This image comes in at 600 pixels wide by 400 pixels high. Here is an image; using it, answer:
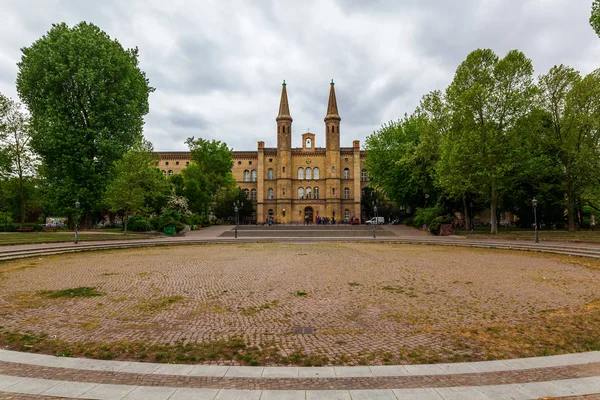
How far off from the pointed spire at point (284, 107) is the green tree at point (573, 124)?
130 feet

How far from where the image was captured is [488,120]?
27953 mm

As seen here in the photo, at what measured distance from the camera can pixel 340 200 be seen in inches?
2408

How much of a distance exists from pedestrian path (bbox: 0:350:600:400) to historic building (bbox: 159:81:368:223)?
182ft

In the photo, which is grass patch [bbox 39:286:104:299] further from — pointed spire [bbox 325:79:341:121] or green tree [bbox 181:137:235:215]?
pointed spire [bbox 325:79:341:121]

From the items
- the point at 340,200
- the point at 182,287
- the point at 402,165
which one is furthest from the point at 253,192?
the point at 182,287

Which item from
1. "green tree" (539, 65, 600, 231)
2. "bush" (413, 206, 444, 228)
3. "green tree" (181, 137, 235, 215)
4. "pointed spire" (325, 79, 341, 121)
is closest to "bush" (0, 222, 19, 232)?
"green tree" (181, 137, 235, 215)

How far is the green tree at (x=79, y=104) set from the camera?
27.0 m

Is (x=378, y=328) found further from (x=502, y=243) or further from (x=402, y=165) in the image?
(x=402, y=165)

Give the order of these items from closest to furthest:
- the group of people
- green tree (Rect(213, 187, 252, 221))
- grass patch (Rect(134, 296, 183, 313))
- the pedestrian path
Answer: the pedestrian path → grass patch (Rect(134, 296, 183, 313)) → green tree (Rect(213, 187, 252, 221)) → the group of people

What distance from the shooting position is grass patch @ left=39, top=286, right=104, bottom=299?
8.90 meters

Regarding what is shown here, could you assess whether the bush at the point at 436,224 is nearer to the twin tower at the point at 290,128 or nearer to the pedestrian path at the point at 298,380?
the pedestrian path at the point at 298,380

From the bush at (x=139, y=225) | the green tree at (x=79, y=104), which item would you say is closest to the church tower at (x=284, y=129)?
the green tree at (x=79, y=104)

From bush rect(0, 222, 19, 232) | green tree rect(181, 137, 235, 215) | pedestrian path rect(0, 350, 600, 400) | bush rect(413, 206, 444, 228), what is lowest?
pedestrian path rect(0, 350, 600, 400)

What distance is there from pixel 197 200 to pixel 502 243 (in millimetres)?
34326
